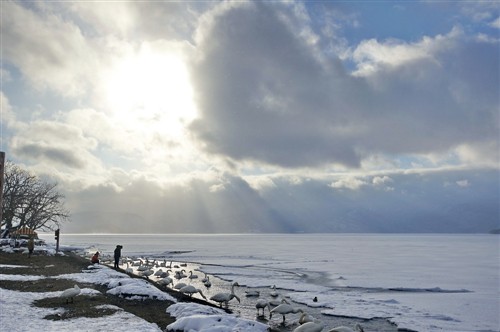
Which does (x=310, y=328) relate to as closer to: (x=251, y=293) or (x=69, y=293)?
(x=69, y=293)

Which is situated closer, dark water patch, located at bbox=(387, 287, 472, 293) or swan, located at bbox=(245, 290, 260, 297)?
swan, located at bbox=(245, 290, 260, 297)

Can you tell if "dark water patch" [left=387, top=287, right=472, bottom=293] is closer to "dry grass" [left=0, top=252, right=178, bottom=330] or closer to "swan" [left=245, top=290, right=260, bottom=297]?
"swan" [left=245, top=290, right=260, bottom=297]

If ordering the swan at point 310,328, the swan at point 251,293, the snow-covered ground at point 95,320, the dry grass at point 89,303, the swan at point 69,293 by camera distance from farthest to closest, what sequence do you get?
the swan at point 251,293, the swan at point 69,293, the swan at point 310,328, the dry grass at point 89,303, the snow-covered ground at point 95,320

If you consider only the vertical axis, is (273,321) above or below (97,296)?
below

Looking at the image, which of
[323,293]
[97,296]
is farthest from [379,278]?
[97,296]

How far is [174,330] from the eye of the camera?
15.8 meters

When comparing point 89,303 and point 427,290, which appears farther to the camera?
point 427,290

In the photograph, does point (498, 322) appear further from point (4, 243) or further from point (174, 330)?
point (4, 243)

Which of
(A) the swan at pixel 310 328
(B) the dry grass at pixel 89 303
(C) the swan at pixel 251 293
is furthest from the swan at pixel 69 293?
(C) the swan at pixel 251 293

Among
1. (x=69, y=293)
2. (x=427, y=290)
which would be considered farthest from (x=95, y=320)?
(x=427, y=290)

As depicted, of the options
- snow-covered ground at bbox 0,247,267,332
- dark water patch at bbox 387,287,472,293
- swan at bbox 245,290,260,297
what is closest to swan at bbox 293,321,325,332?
snow-covered ground at bbox 0,247,267,332

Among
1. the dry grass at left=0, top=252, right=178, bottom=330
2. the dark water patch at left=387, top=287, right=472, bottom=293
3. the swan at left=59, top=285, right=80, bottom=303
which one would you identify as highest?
the swan at left=59, top=285, right=80, bottom=303

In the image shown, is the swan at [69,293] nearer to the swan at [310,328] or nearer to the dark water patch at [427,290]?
the swan at [310,328]

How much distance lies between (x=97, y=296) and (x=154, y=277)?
21228mm
